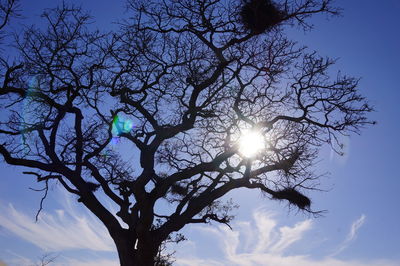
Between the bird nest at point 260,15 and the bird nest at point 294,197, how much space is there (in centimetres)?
425

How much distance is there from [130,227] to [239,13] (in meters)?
6.01

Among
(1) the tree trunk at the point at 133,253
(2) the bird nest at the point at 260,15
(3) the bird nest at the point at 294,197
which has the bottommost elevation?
(1) the tree trunk at the point at 133,253

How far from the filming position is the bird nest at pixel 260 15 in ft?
29.4

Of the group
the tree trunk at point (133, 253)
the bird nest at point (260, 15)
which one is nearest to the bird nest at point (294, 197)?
the tree trunk at point (133, 253)

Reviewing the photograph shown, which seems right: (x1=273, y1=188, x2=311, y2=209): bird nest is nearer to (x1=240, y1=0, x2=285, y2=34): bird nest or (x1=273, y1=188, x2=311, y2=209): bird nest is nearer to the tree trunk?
the tree trunk

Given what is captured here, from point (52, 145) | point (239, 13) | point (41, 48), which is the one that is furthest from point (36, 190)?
point (239, 13)

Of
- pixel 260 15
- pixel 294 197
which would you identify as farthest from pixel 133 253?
pixel 260 15

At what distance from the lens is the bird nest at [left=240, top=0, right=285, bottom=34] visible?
29.4 feet

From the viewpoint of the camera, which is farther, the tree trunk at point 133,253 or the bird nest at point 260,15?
the tree trunk at point 133,253

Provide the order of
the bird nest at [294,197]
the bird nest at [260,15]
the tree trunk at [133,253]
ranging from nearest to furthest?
the bird nest at [260,15], the tree trunk at [133,253], the bird nest at [294,197]

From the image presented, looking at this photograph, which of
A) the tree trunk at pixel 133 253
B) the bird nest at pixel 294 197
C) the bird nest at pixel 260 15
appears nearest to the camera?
the bird nest at pixel 260 15

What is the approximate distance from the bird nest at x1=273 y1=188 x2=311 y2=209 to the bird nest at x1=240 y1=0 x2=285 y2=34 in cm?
425

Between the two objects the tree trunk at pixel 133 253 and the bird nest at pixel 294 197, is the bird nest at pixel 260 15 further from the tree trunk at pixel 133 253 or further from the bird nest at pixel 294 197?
the tree trunk at pixel 133 253

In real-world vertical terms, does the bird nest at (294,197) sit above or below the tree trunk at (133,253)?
above
